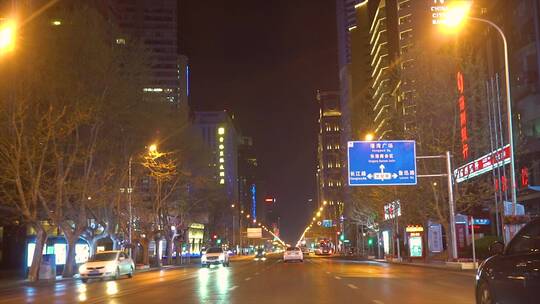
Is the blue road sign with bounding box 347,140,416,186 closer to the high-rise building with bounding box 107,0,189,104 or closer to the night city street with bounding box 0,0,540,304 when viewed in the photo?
the night city street with bounding box 0,0,540,304

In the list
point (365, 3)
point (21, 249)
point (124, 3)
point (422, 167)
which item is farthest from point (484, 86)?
point (124, 3)

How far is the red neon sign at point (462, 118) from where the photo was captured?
4550cm

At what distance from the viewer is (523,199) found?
166ft

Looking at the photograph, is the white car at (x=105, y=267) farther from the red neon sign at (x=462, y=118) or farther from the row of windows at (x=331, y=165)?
the row of windows at (x=331, y=165)

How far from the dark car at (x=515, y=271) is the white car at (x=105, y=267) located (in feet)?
89.8

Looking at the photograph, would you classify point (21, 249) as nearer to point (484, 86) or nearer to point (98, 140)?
point (98, 140)

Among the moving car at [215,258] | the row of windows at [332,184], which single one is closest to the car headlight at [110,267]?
the moving car at [215,258]

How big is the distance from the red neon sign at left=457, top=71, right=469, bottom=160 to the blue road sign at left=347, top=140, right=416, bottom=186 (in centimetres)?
830

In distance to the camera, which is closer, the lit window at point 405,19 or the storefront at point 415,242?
the storefront at point 415,242

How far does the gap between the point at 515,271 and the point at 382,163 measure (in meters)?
29.4

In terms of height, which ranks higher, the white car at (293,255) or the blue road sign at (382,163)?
the blue road sign at (382,163)

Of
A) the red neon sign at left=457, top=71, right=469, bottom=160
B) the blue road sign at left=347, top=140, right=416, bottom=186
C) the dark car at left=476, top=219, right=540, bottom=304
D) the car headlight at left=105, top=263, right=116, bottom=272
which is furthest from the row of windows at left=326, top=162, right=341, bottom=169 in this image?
the dark car at left=476, top=219, right=540, bottom=304

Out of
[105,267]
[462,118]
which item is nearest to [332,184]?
[462,118]

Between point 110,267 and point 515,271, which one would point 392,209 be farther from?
point 515,271
